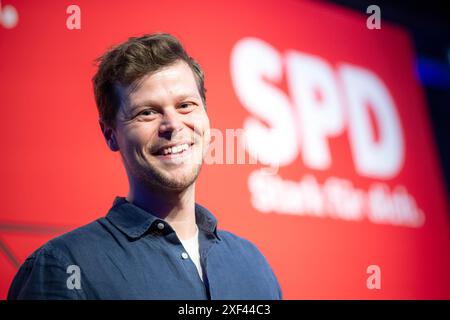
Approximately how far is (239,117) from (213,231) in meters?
0.96

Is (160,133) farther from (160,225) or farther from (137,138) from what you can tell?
(160,225)

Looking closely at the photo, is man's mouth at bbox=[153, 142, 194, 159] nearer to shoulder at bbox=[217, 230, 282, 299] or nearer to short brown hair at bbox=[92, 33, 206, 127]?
short brown hair at bbox=[92, 33, 206, 127]

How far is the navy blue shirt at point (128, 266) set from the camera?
65.7 inches

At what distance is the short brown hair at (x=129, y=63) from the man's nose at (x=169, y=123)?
15 centimetres

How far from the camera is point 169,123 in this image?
188 cm

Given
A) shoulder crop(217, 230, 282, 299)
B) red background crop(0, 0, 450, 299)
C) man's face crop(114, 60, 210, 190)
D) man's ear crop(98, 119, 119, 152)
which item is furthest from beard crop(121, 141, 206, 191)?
red background crop(0, 0, 450, 299)

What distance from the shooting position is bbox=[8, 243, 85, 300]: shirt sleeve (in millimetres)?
1646

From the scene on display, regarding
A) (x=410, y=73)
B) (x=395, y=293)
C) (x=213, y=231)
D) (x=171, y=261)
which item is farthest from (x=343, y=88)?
(x=171, y=261)

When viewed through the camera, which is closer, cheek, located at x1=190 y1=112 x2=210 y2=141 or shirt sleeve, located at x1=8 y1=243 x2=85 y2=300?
shirt sleeve, located at x1=8 y1=243 x2=85 y2=300

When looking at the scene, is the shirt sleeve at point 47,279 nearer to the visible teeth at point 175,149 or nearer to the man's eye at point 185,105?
the visible teeth at point 175,149

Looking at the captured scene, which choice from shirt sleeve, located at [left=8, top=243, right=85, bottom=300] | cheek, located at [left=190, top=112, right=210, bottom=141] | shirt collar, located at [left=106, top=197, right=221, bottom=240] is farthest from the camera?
cheek, located at [left=190, top=112, right=210, bottom=141]

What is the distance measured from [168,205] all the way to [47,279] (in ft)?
1.45

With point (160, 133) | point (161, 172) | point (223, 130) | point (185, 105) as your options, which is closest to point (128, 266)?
point (161, 172)
